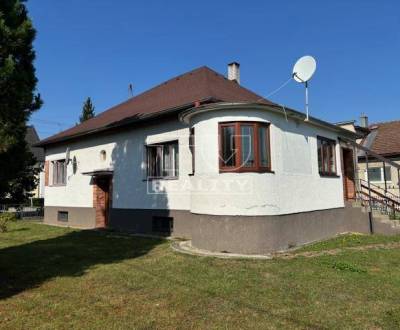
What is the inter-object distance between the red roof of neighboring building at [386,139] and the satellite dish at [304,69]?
16559 millimetres

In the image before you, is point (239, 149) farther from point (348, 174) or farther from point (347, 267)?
point (348, 174)

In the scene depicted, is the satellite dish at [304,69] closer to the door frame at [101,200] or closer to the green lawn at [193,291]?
the green lawn at [193,291]

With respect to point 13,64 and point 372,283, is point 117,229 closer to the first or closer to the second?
point 13,64

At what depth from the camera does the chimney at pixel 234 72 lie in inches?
708

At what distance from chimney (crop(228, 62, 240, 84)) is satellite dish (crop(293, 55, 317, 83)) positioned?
7.51 meters

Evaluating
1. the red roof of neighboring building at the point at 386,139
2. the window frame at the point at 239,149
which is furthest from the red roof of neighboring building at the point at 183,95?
the red roof of neighboring building at the point at 386,139

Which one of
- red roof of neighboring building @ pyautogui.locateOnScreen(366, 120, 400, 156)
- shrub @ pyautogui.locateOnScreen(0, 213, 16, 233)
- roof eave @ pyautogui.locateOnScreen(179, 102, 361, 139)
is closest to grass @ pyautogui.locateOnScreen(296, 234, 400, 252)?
roof eave @ pyautogui.locateOnScreen(179, 102, 361, 139)

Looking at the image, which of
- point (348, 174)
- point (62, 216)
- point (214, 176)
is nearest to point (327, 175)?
point (348, 174)

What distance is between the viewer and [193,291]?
19.7 ft

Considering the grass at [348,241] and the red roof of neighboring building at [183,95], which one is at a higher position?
the red roof of neighboring building at [183,95]

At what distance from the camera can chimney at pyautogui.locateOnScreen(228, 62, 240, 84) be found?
59.0ft

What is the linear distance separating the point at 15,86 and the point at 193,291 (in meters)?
4.91

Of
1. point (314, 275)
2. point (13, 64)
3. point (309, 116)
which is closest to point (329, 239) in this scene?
point (309, 116)

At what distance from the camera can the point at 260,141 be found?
9.58m
